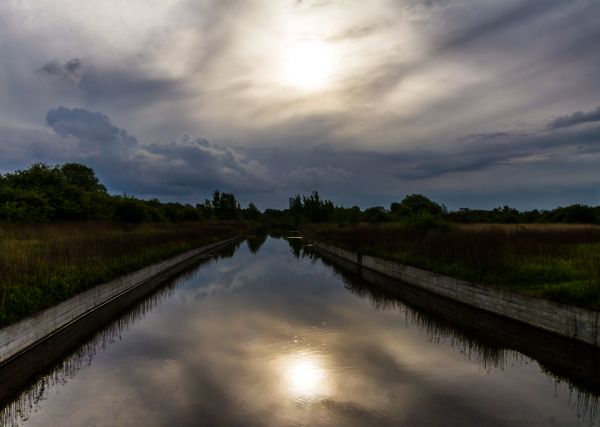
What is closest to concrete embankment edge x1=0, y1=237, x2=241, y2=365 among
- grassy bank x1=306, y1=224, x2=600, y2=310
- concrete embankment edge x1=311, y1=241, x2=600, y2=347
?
concrete embankment edge x1=311, y1=241, x2=600, y2=347

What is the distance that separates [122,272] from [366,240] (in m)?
16.0

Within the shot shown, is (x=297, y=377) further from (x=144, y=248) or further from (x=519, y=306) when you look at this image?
(x=144, y=248)

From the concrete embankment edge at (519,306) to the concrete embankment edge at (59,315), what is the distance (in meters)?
10.8

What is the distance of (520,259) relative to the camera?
43.7 feet

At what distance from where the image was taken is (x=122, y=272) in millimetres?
13859

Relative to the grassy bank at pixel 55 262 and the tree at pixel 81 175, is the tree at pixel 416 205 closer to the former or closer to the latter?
the grassy bank at pixel 55 262

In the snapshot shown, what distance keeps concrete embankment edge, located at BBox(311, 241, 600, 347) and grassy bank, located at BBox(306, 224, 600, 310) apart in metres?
0.24

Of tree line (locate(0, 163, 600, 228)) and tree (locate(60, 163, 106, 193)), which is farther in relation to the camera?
tree (locate(60, 163, 106, 193))

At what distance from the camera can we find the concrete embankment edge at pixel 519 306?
7.64m

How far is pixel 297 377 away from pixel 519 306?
6060mm

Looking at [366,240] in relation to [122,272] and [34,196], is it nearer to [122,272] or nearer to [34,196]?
[122,272]

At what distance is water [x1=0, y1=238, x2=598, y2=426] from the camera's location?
5305mm

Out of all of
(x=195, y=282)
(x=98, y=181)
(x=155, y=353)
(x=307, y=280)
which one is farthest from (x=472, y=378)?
(x=98, y=181)

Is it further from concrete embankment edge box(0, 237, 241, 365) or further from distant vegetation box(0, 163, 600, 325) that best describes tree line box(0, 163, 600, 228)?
concrete embankment edge box(0, 237, 241, 365)
